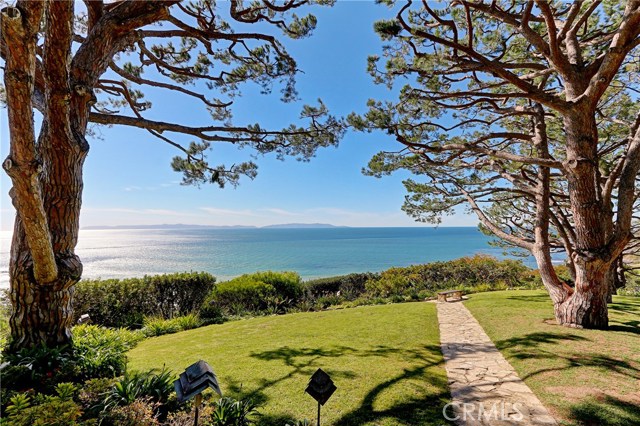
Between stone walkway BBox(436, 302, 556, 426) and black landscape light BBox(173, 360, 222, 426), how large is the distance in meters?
2.59

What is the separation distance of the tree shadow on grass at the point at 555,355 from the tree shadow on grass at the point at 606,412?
2.52 ft

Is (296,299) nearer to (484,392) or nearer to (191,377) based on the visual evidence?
(484,392)

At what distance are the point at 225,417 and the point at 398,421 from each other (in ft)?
5.79

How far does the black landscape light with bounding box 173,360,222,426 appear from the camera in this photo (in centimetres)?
182

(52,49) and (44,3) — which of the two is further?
(52,49)

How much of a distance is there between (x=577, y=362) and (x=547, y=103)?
171 inches

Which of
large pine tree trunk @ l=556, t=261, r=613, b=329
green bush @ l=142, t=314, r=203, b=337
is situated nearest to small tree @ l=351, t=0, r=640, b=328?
large pine tree trunk @ l=556, t=261, r=613, b=329

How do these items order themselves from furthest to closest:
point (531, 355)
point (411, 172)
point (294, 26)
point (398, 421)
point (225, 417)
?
1. point (411, 172)
2. point (294, 26)
3. point (531, 355)
4. point (398, 421)
5. point (225, 417)

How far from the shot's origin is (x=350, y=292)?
41.8ft

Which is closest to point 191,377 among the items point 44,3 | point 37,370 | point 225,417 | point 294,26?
point 225,417

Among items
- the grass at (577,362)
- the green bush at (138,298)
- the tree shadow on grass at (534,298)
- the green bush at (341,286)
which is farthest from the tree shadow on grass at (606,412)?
the green bush at (341,286)

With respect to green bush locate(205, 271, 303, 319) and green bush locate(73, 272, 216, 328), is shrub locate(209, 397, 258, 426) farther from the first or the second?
green bush locate(73, 272, 216, 328)

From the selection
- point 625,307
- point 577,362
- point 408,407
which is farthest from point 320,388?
point 625,307
